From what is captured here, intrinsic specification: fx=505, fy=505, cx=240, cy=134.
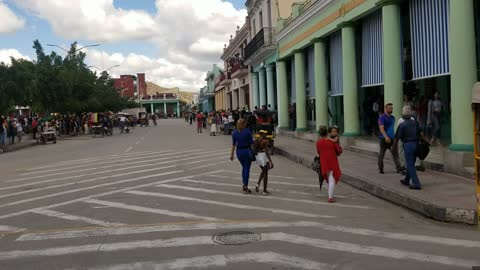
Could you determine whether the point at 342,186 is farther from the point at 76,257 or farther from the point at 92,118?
the point at 92,118

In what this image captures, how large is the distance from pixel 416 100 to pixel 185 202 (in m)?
9.66

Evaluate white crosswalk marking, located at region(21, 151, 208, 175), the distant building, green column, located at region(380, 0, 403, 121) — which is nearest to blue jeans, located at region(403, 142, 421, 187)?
green column, located at region(380, 0, 403, 121)

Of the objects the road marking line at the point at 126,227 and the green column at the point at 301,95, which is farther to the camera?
the green column at the point at 301,95

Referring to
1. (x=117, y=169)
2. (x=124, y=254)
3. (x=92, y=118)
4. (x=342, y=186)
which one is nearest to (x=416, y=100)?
(x=342, y=186)

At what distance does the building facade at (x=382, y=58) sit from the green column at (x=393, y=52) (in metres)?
0.03

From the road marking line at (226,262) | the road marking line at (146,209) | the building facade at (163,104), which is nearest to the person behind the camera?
the road marking line at (226,262)

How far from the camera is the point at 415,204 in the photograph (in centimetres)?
823

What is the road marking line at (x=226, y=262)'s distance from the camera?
17.6 ft

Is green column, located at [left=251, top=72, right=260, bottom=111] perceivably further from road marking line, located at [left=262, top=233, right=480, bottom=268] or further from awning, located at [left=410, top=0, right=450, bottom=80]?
road marking line, located at [left=262, top=233, right=480, bottom=268]

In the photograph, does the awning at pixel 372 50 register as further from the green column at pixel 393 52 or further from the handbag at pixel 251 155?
the handbag at pixel 251 155

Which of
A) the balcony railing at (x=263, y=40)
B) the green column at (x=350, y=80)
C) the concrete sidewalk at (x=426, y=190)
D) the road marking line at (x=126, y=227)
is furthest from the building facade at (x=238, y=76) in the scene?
the road marking line at (x=126, y=227)

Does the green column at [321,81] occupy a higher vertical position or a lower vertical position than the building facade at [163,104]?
lower

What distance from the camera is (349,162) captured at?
1391 cm

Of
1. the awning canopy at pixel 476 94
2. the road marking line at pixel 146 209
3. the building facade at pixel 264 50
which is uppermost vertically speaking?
the building facade at pixel 264 50
